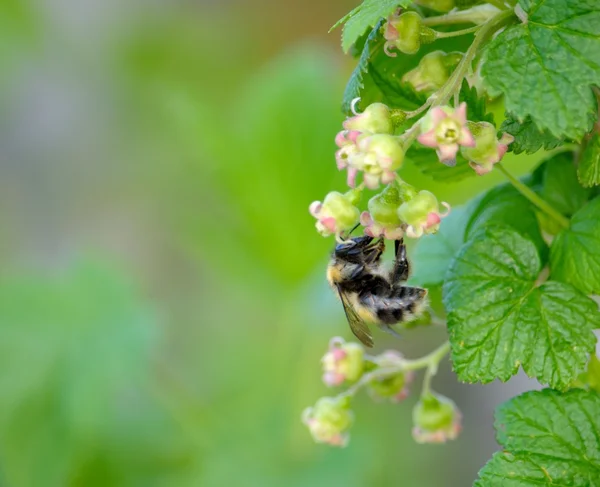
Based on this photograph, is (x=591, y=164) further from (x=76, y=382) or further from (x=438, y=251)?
(x=76, y=382)

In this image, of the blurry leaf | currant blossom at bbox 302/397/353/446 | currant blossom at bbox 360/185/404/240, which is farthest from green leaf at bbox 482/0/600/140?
the blurry leaf

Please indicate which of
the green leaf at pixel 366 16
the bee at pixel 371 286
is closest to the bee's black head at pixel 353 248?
the bee at pixel 371 286

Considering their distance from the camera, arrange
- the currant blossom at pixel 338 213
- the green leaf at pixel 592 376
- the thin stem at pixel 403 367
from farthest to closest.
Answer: the thin stem at pixel 403 367 → the green leaf at pixel 592 376 → the currant blossom at pixel 338 213

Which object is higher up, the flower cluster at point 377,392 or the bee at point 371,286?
the bee at point 371,286

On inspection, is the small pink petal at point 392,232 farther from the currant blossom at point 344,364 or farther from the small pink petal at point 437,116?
the currant blossom at point 344,364

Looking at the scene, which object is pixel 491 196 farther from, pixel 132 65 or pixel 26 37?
pixel 26 37

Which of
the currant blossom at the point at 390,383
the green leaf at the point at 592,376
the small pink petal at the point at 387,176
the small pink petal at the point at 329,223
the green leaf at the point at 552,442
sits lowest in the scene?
the green leaf at the point at 552,442

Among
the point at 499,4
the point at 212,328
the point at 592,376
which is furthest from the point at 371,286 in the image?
the point at 212,328
